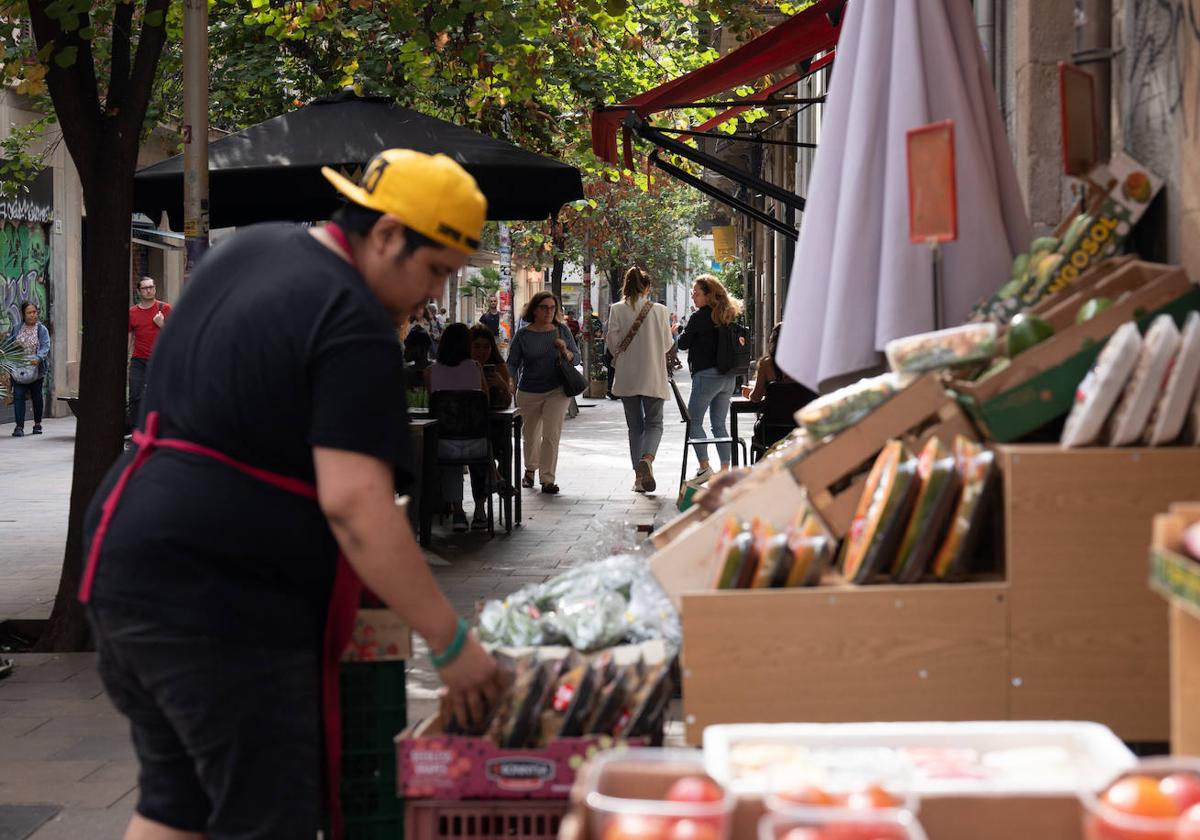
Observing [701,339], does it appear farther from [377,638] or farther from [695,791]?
[695,791]

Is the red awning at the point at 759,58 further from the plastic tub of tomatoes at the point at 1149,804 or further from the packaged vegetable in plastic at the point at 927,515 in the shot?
the plastic tub of tomatoes at the point at 1149,804

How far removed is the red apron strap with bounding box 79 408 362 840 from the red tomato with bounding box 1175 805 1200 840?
1627mm

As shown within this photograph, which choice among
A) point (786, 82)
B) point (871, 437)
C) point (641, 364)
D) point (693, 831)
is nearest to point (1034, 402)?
point (871, 437)

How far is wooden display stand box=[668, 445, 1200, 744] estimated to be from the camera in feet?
10.1

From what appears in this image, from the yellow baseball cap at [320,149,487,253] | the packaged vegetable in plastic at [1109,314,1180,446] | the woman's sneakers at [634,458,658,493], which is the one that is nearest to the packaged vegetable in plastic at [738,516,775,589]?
the packaged vegetable in plastic at [1109,314,1180,446]

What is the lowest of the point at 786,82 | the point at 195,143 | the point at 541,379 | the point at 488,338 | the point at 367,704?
the point at 367,704

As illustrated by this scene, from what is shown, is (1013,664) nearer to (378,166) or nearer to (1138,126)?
(378,166)

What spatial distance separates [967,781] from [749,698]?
0.83 meters

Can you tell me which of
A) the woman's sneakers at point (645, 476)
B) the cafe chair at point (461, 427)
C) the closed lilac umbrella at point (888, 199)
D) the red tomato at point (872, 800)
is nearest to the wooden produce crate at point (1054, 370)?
the closed lilac umbrella at point (888, 199)

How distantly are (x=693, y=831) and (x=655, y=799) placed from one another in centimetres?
28

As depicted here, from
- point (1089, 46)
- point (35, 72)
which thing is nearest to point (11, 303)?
point (35, 72)

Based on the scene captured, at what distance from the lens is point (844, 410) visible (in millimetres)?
3549

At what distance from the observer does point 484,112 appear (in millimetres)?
15422

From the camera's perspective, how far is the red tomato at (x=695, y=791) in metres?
2.13
